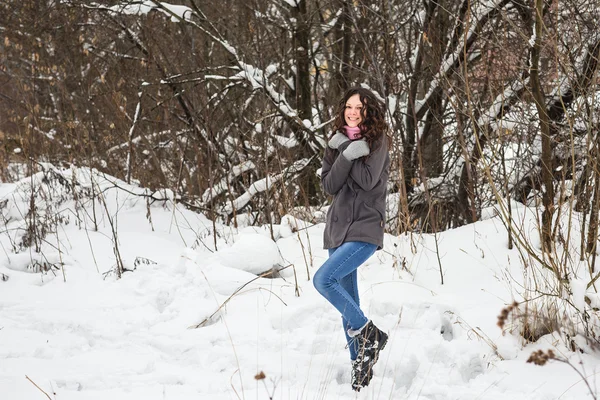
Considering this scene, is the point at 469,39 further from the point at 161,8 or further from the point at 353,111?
the point at 353,111

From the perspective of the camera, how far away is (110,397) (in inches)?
109

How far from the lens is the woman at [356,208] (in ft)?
9.11

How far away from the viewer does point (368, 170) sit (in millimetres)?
2764

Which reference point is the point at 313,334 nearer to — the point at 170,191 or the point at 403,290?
the point at 403,290

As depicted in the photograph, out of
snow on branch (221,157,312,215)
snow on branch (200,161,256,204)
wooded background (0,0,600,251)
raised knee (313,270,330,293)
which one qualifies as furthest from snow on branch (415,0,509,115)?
raised knee (313,270,330,293)

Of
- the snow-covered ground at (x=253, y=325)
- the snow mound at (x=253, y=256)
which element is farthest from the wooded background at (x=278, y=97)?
the snow-covered ground at (x=253, y=325)

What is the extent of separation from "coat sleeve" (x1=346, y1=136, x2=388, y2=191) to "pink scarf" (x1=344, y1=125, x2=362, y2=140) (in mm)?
129

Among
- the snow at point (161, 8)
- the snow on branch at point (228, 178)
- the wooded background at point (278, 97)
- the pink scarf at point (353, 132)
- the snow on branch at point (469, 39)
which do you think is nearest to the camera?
the pink scarf at point (353, 132)

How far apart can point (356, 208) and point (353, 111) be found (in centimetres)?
50

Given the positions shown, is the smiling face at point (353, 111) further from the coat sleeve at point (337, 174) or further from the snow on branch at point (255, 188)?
the snow on branch at point (255, 188)

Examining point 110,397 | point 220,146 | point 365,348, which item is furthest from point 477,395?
point 220,146

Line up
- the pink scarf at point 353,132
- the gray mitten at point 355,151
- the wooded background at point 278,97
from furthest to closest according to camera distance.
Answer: the wooded background at point 278,97 < the pink scarf at point 353,132 < the gray mitten at point 355,151

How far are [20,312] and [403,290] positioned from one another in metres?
2.71

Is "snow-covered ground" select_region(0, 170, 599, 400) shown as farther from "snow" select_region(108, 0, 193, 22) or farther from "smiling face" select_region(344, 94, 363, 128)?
"snow" select_region(108, 0, 193, 22)
